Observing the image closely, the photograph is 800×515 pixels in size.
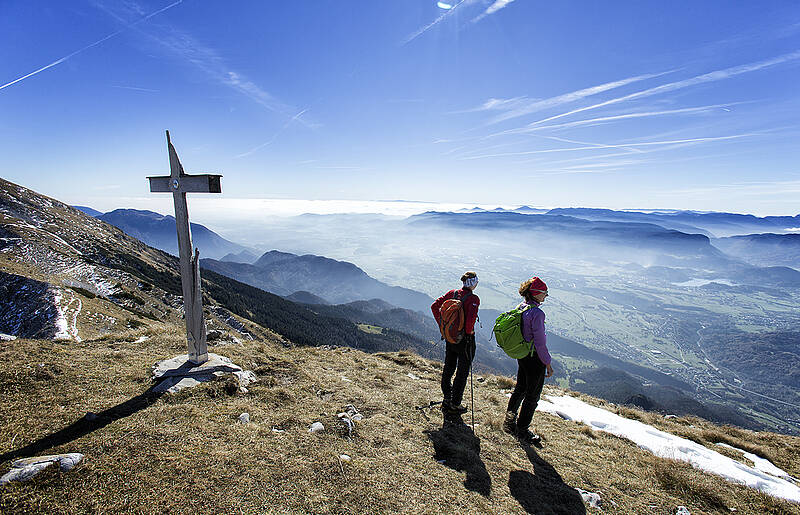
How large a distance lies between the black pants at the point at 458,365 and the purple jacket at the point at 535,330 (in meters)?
1.28

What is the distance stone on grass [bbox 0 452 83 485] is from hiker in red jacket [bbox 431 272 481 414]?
575 cm

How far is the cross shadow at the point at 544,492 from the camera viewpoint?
4.76 meters

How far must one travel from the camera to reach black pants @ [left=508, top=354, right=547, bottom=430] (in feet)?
21.4

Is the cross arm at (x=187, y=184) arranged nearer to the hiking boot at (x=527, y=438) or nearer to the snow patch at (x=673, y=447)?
the hiking boot at (x=527, y=438)

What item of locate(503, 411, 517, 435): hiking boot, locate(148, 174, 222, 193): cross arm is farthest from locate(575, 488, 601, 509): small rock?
locate(148, 174, 222, 193): cross arm

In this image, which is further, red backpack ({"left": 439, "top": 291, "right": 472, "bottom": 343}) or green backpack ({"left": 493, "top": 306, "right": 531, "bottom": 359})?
red backpack ({"left": 439, "top": 291, "right": 472, "bottom": 343})

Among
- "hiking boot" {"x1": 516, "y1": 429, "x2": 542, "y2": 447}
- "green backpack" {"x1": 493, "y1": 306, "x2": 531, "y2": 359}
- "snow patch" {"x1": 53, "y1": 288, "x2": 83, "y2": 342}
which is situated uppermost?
"green backpack" {"x1": 493, "y1": 306, "x2": 531, "y2": 359}

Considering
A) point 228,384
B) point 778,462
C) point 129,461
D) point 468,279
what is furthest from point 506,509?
point 778,462

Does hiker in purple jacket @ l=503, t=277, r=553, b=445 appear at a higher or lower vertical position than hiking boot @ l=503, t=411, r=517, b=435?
higher

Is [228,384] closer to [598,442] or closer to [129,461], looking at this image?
[129,461]

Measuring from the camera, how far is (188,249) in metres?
7.93

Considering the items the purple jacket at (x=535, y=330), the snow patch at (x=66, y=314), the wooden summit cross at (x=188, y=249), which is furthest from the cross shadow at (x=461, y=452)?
the snow patch at (x=66, y=314)

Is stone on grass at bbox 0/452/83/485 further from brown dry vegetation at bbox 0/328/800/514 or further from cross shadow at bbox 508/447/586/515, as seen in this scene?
cross shadow at bbox 508/447/586/515

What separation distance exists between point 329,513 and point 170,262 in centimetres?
14219
